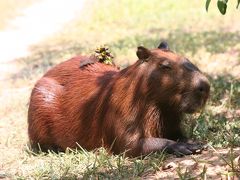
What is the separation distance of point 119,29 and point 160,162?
1150 cm

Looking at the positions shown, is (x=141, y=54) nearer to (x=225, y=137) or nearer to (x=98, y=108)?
(x=98, y=108)

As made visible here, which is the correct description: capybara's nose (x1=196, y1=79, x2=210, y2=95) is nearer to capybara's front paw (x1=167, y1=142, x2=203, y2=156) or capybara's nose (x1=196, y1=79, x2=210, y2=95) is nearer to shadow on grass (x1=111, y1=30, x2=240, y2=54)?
capybara's front paw (x1=167, y1=142, x2=203, y2=156)

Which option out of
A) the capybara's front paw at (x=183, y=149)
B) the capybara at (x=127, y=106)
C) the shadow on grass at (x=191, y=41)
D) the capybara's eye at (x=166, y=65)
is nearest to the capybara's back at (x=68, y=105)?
the capybara at (x=127, y=106)

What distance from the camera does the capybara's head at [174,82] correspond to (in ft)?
15.9

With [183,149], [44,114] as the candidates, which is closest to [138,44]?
[44,114]

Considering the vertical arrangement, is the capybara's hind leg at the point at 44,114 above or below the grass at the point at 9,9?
below

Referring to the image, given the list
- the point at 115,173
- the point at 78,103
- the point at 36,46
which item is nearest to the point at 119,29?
the point at 36,46

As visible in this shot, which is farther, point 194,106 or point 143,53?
point 143,53

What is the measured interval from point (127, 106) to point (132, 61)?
523cm

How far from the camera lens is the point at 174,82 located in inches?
194

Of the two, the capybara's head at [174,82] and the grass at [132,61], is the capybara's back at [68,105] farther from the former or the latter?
the capybara's head at [174,82]

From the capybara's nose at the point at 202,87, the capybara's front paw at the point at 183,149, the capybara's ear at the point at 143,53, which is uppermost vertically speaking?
the capybara's ear at the point at 143,53

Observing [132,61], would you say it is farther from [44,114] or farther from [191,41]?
[44,114]

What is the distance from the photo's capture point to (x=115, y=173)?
4680mm
